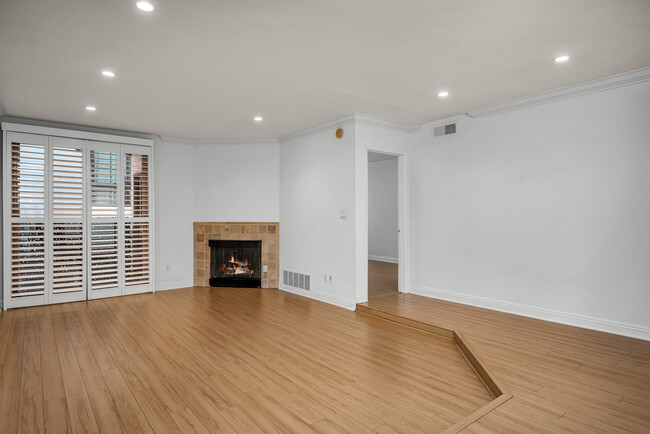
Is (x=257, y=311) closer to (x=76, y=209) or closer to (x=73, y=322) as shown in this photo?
(x=73, y=322)

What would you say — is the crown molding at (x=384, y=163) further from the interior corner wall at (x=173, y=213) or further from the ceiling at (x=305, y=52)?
the interior corner wall at (x=173, y=213)

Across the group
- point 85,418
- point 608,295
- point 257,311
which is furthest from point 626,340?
point 85,418

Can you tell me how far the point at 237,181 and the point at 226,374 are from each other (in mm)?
4501

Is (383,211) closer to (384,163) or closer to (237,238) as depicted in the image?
(384,163)

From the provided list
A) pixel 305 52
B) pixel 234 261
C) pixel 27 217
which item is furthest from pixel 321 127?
pixel 27 217

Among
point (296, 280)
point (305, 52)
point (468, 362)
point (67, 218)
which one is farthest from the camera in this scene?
point (296, 280)

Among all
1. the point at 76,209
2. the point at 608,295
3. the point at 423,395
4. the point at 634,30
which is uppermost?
the point at 634,30

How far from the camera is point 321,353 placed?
3.71 m

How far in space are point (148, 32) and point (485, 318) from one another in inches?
186

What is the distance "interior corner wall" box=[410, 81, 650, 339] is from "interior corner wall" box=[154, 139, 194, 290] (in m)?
4.48

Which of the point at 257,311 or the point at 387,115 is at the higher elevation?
the point at 387,115

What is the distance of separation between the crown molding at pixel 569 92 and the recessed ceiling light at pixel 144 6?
4.17 m

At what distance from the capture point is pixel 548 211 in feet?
14.3

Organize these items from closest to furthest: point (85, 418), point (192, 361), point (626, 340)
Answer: point (85, 418), point (192, 361), point (626, 340)
